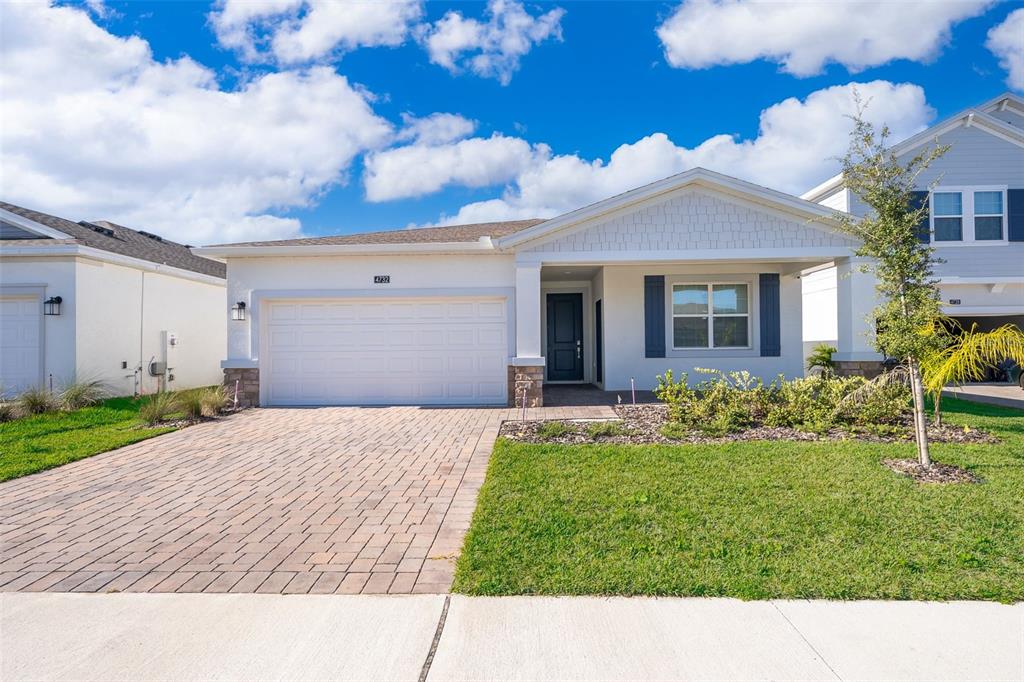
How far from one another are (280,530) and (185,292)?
13289mm

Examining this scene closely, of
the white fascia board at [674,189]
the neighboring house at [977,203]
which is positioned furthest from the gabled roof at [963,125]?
the white fascia board at [674,189]

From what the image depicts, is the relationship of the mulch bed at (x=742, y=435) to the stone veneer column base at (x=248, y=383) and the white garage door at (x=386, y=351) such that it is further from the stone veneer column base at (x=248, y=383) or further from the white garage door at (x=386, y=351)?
the stone veneer column base at (x=248, y=383)

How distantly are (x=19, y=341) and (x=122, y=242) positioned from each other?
12.3ft

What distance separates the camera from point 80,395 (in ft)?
35.9

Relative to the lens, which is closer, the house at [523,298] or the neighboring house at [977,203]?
the house at [523,298]

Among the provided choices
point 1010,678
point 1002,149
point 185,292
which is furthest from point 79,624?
point 1002,149

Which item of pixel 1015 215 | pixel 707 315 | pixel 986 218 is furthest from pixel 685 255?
pixel 1015 215

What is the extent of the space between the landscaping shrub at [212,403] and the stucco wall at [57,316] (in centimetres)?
383

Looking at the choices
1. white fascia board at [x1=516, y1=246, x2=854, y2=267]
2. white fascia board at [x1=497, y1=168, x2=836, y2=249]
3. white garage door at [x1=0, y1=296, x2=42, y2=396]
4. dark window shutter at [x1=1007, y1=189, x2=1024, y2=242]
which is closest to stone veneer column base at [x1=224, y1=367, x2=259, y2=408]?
white garage door at [x1=0, y1=296, x2=42, y2=396]

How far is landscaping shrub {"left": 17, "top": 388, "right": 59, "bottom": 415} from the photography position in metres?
9.95

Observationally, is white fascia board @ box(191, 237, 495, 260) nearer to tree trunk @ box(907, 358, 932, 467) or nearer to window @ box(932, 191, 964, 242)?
tree trunk @ box(907, 358, 932, 467)

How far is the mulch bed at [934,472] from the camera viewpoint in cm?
540

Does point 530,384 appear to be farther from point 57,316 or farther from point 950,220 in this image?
point 950,220

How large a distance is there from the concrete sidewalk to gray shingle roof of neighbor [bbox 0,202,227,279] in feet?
37.6
